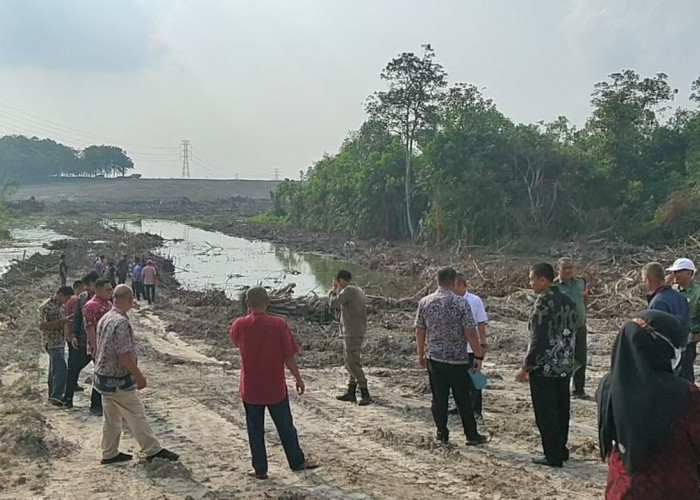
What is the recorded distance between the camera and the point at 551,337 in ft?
19.8

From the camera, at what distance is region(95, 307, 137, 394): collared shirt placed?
256 inches

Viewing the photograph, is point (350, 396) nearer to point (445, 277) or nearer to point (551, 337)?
point (445, 277)

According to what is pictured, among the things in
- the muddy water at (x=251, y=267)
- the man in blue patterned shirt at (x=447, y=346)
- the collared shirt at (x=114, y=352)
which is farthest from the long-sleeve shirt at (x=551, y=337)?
the muddy water at (x=251, y=267)

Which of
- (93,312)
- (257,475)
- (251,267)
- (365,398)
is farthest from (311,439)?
(251,267)

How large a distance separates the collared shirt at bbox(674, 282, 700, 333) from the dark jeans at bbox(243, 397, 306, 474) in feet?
13.0

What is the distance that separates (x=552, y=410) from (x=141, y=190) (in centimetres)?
12176

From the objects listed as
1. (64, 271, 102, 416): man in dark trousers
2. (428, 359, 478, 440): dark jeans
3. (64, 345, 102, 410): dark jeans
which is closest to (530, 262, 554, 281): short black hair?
(428, 359, 478, 440): dark jeans

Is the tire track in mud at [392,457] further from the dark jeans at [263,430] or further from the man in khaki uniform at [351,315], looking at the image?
the man in khaki uniform at [351,315]

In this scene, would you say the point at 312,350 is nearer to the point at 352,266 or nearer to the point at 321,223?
the point at 352,266

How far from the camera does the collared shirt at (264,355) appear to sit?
5.99 meters

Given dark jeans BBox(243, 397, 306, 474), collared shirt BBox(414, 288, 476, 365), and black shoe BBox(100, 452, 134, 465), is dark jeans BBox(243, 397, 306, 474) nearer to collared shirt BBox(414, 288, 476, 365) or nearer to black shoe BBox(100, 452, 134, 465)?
black shoe BBox(100, 452, 134, 465)

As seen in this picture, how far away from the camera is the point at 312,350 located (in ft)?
45.7

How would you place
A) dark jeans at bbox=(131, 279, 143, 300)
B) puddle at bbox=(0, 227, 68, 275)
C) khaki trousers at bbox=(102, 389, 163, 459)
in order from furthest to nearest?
1. puddle at bbox=(0, 227, 68, 275)
2. dark jeans at bbox=(131, 279, 143, 300)
3. khaki trousers at bbox=(102, 389, 163, 459)

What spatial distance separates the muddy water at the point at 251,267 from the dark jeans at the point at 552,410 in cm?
1853
